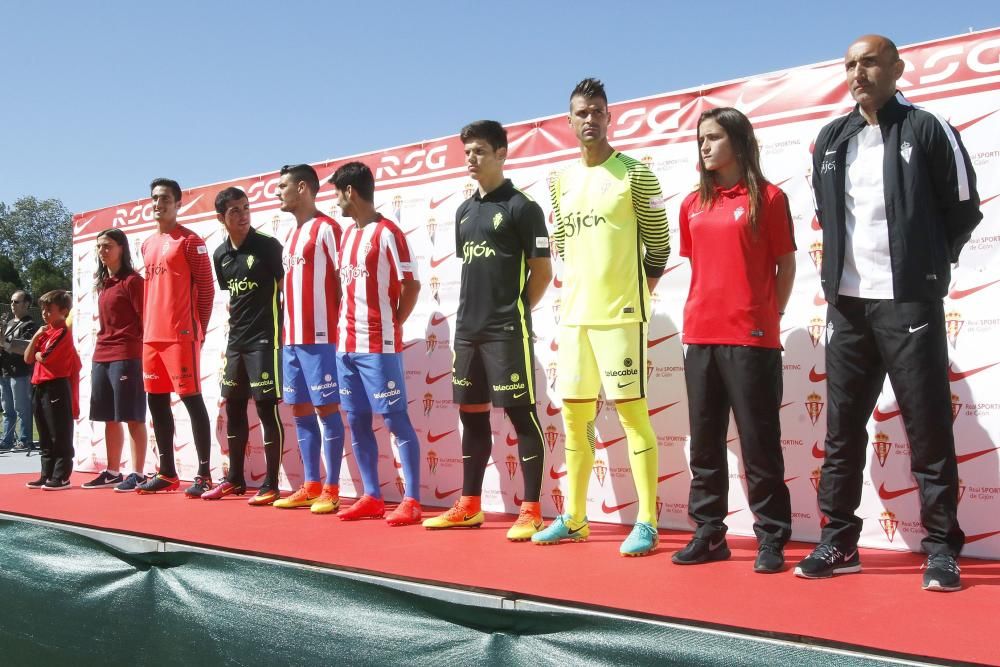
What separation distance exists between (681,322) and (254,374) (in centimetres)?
245

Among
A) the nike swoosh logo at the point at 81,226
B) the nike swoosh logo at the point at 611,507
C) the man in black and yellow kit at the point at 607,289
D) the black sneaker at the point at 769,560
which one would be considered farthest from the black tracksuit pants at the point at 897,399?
the nike swoosh logo at the point at 81,226

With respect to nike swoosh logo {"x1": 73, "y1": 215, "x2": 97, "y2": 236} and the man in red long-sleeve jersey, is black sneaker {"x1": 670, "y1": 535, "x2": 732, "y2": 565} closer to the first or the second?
the man in red long-sleeve jersey

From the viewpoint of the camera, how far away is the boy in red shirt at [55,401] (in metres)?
5.83

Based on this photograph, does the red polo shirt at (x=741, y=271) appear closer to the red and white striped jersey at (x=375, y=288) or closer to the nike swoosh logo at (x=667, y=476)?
the nike swoosh logo at (x=667, y=476)

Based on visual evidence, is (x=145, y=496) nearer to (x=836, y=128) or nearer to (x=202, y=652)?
(x=202, y=652)

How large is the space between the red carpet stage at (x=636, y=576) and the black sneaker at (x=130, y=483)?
2.82 feet

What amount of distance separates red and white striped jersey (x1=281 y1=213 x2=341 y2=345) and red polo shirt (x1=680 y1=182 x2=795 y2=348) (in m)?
2.20

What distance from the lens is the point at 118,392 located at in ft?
18.2

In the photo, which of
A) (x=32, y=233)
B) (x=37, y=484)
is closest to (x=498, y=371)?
(x=37, y=484)

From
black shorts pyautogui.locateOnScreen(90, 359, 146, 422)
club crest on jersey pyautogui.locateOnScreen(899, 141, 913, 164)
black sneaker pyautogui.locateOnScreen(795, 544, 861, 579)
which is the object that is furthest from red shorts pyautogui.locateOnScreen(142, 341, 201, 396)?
club crest on jersey pyautogui.locateOnScreen(899, 141, 913, 164)

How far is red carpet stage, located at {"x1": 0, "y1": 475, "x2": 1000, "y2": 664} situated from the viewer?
7.25 ft

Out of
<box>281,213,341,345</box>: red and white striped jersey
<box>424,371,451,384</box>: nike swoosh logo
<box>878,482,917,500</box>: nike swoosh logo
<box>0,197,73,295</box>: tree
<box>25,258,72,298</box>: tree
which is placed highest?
<box>0,197,73,295</box>: tree

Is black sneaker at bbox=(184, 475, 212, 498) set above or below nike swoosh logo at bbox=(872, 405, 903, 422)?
below

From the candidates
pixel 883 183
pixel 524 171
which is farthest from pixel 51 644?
pixel 883 183
